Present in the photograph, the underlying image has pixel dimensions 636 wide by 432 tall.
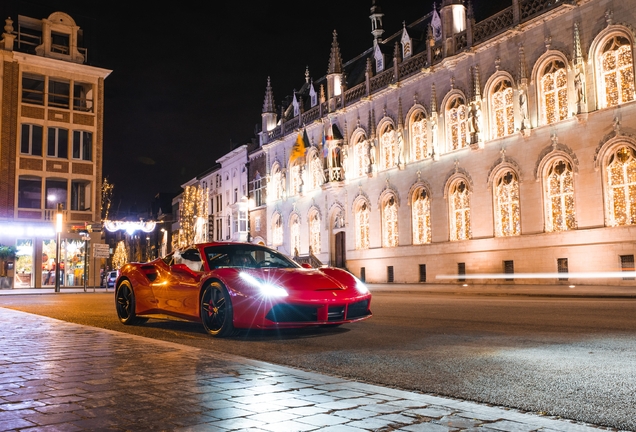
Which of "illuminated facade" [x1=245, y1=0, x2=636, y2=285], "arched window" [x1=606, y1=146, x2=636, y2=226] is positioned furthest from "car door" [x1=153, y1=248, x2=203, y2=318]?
"arched window" [x1=606, y1=146, x2=636, y2=226]

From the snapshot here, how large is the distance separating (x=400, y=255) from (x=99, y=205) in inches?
860

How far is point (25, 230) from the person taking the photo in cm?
4012

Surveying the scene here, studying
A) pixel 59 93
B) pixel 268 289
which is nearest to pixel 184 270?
pixel 268 289

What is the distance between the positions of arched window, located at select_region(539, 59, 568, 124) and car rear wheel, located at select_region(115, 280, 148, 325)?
21.8 metres

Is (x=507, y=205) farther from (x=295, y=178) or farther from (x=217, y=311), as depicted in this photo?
(x=217, y=311)

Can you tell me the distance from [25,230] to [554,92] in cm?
3311

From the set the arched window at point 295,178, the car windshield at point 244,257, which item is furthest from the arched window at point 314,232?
the car windshield at point 244,257

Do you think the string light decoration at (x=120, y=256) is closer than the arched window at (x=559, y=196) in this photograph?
No

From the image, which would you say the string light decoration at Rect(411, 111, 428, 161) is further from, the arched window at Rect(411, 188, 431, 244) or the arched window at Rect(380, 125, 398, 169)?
the arched window at Rect(411, 188, 431, 244)

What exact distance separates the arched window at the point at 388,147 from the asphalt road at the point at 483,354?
2684 centimetres

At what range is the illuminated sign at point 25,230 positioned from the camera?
39.3 m

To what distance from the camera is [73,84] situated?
141 ft

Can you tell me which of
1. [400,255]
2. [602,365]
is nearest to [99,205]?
[400,255]

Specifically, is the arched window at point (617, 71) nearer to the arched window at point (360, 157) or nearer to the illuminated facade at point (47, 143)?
the arched window at point (360, 157)
